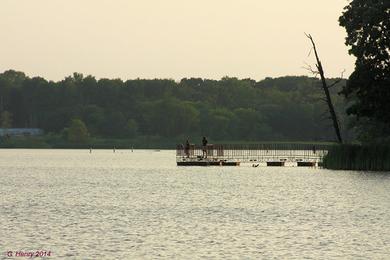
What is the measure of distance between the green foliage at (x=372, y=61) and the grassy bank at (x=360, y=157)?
3367mm

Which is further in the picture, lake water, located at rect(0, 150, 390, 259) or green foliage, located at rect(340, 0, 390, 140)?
green foliage, located at rect(340, 0, 390, 140)

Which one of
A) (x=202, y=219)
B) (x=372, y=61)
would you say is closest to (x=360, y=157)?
(x=372, y=61)

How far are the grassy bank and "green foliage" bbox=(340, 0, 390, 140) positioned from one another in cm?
337

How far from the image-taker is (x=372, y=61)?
98312 millimetres

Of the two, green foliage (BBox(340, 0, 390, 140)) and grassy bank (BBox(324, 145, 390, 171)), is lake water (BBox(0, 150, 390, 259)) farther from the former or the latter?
green foliage (BBox(340, 0, 390, 140))

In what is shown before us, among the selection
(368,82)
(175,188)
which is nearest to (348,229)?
(175,188)

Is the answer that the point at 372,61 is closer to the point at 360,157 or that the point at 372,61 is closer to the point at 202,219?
the point at 360,157

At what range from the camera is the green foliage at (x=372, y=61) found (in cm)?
9675

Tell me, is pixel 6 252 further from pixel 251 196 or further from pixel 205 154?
pixel 205 154

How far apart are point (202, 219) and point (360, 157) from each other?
43.0 m

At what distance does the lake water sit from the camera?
4316cm

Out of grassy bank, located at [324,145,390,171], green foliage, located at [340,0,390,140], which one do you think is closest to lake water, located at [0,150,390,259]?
grassy bank, located at [324,145,390,171]

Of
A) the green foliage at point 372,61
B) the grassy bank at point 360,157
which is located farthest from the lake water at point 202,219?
the green foliage at point 372,61

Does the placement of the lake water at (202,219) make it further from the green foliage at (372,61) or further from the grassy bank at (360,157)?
the green foliage at (372,61)
